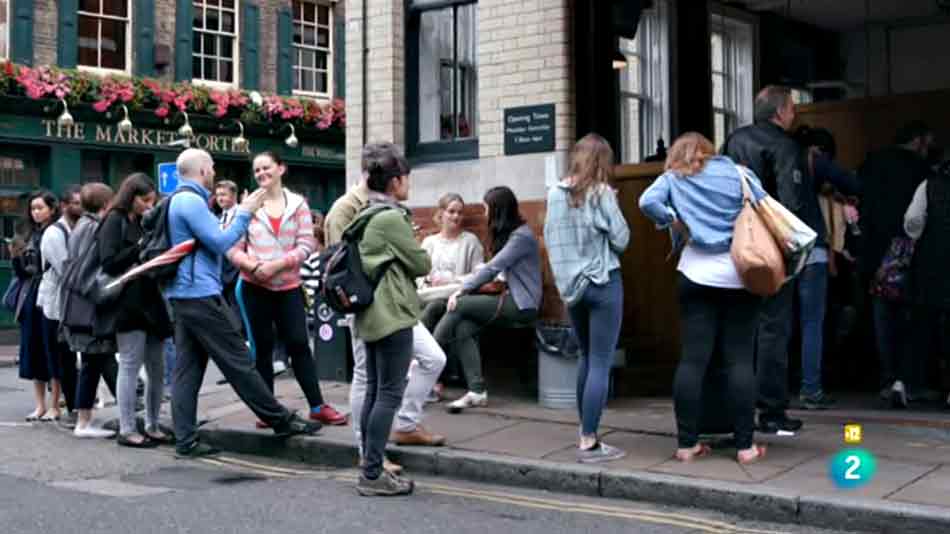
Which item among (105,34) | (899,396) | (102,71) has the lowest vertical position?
(899,396)

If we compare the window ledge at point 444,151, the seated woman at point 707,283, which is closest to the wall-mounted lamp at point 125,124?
the window ledge at point 444,151

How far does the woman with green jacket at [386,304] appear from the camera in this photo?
267 inches

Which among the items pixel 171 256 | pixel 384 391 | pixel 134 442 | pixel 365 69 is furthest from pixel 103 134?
pixel 384 391

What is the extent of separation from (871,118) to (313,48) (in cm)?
1768

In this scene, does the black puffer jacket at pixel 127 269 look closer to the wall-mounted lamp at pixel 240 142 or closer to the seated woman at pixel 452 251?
the seated woman at pixel 452 251

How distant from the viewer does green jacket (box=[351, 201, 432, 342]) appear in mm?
6773

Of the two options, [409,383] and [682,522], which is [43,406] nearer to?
[409,383]

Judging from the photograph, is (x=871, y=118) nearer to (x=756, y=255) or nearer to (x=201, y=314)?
(x=756, y=255)

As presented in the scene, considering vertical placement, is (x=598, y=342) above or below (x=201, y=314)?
below

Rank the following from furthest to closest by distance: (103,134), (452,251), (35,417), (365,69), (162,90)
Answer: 1. (162,90)
2. (103,134)
3. (365,69)
4. (35,417)
5. (452,251)

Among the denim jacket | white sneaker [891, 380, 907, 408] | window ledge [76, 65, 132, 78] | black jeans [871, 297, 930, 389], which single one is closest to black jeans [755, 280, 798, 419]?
the denim jacket

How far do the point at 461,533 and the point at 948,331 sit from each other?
5.10 m

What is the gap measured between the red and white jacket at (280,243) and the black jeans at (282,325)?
0.10 meters

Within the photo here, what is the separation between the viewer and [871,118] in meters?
10.8
